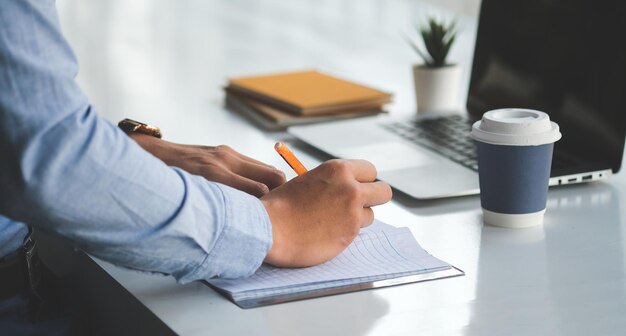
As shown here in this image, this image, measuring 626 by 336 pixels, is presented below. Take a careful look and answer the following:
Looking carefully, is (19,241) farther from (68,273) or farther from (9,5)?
(9,5)

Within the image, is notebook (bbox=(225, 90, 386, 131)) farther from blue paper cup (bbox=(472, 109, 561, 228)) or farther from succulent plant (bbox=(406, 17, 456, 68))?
blue paper cup (bbox=(472, 109, 561, 228))

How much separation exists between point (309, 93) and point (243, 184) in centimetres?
71

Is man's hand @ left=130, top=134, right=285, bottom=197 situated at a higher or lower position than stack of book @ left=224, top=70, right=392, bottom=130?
higher

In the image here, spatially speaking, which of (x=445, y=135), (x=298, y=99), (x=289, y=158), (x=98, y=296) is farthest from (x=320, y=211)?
(x=298, y=99)

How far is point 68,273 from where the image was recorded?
121cm

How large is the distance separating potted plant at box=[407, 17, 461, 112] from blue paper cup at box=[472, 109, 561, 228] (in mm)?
619

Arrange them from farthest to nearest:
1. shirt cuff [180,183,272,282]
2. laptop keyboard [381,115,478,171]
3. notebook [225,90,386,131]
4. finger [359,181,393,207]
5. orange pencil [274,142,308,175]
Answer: notebook [225,90,386,131], laptop keyboard [381,115,478,171], orange pencil [274,142,308,175], finger [359,181,393,207], shirt cuff [180,183,272,282]

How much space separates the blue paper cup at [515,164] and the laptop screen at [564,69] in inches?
6.9

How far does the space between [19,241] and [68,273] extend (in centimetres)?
9

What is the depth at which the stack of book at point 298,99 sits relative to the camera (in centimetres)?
176

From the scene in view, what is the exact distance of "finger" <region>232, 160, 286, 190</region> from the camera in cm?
121

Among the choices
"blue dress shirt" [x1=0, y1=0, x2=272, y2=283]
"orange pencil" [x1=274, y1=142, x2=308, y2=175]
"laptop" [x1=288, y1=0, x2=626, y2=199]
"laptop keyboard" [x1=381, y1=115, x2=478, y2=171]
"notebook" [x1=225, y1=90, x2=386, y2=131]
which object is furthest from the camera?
"notebook" [x1=225, y1=90, x2=386, y2=131]

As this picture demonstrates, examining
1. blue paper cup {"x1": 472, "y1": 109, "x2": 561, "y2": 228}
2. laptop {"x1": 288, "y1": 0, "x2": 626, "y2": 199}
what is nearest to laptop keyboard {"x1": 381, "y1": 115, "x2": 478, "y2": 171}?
laptop {"x1": 288, "y1": 0, "x2": 626, "y2": 199}

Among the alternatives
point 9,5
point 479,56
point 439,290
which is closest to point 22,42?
point 9,5
